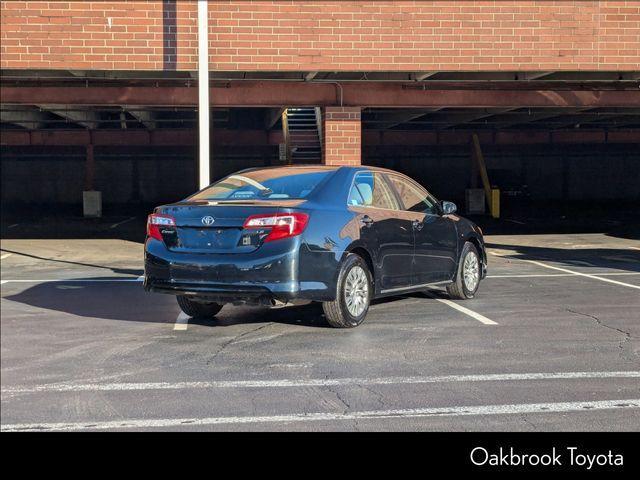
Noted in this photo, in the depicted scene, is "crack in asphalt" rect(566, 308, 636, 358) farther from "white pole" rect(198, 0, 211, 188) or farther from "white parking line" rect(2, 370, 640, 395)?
"white pole" rect(198, 0, 211, 188)

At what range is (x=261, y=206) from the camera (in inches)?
321

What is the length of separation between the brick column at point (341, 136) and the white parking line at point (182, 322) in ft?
Answer: 25.3

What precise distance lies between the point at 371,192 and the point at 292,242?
1.67 m

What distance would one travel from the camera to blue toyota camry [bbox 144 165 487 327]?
318 inches

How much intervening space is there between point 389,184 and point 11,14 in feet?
27.5

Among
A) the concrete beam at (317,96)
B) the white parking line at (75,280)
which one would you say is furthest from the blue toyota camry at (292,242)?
the concrete beam at (317,96)

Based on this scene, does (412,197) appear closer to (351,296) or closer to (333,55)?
(351,296)

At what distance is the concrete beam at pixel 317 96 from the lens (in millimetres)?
17172

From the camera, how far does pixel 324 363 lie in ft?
23.5

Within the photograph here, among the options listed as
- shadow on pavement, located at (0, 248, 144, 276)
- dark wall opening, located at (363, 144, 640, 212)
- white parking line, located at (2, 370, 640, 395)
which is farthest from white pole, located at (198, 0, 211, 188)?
dark wall opening, located at (363, 144, 640, 212)

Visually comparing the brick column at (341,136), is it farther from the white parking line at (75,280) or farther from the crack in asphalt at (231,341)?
the crack in asphalt at (231,341)

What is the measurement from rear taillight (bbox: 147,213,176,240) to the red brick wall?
6.89m

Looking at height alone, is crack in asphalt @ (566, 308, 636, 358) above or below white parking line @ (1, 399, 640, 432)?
below

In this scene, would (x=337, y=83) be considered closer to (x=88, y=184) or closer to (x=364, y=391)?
(x=364, y=391)
